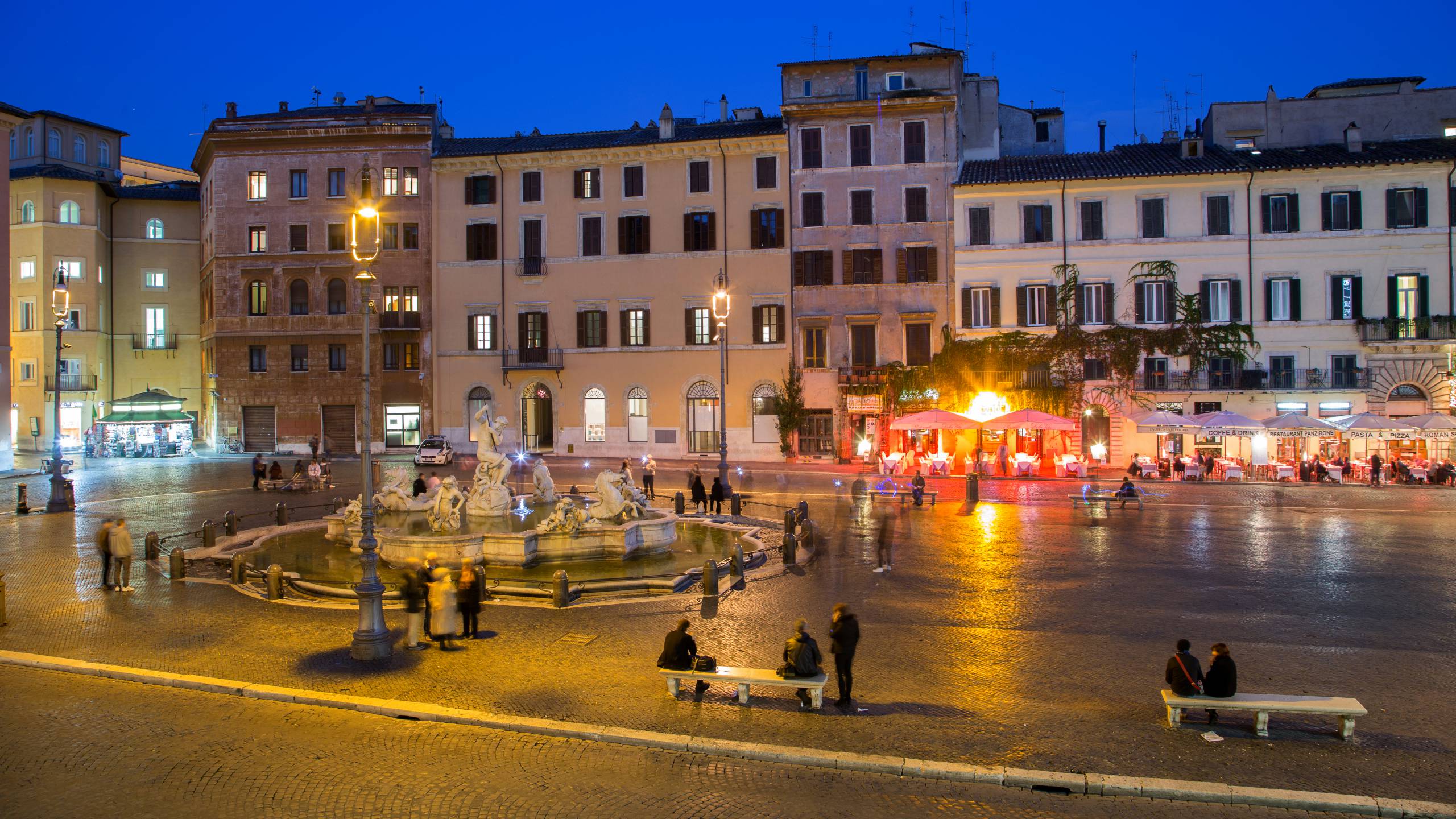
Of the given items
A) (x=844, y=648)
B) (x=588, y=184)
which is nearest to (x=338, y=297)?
(x=588, y=184)

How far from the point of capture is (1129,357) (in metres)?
38.0

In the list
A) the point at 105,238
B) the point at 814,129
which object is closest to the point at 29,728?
the point at 814,129

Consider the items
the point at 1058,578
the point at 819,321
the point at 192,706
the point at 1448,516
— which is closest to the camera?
the point at 192,706

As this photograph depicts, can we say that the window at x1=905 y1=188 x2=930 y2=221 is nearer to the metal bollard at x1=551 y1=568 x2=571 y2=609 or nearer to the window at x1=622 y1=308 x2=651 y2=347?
the window at x1=622 y1=308 x2=651 y2=347

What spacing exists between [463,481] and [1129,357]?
85.6 ft

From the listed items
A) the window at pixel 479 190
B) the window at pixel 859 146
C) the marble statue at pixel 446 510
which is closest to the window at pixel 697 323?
the window at pixel 859 146

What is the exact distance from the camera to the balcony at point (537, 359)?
1748 inches

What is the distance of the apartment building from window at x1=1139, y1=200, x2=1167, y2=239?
31986mm

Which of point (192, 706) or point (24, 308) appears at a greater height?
point (24, 308)

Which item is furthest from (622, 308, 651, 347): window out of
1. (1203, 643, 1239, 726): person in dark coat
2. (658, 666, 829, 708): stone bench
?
(1203, 643, 1239, 726): person in dark coat

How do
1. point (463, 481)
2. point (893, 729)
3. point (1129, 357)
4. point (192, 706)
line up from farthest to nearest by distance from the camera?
point (1129, 357), point (463, 481), point (192, 706), point (893, 729)

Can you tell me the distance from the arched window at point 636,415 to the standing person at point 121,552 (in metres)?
28.6

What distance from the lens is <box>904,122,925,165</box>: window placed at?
41125mm

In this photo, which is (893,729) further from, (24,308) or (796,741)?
(24,308)
